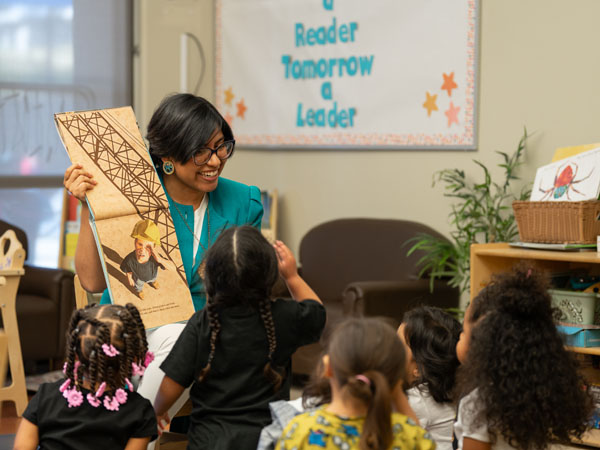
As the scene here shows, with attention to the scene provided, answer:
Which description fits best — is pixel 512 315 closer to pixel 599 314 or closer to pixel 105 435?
pixel 105 435

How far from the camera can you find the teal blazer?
2092 mm

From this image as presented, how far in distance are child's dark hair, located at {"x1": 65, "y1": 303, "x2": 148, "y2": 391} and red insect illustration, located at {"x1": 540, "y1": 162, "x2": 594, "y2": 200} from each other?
1.98m


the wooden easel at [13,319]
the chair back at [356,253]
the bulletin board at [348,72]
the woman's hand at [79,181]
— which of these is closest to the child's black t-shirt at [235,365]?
the woman's hand at [79,181]

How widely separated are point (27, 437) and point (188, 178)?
2.69 ft

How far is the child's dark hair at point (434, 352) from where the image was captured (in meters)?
1.92

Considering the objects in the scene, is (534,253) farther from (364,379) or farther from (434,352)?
(364,379)

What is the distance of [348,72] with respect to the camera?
167 inches

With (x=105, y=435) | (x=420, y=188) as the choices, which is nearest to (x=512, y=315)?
(x=105, y=435)

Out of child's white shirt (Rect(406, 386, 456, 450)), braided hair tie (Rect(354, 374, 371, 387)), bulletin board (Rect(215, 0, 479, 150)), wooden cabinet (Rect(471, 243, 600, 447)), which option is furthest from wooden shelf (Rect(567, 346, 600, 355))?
braided hair tie (Rect(354, 374, 371, 387))

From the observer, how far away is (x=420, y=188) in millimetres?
4035

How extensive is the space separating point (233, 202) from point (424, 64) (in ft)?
6.46

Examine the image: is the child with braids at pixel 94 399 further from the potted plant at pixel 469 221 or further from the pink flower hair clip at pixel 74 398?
the potted plant at pixel 469 221

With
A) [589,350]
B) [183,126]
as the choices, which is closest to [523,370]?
[183,126]

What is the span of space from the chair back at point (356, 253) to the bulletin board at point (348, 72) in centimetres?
43
